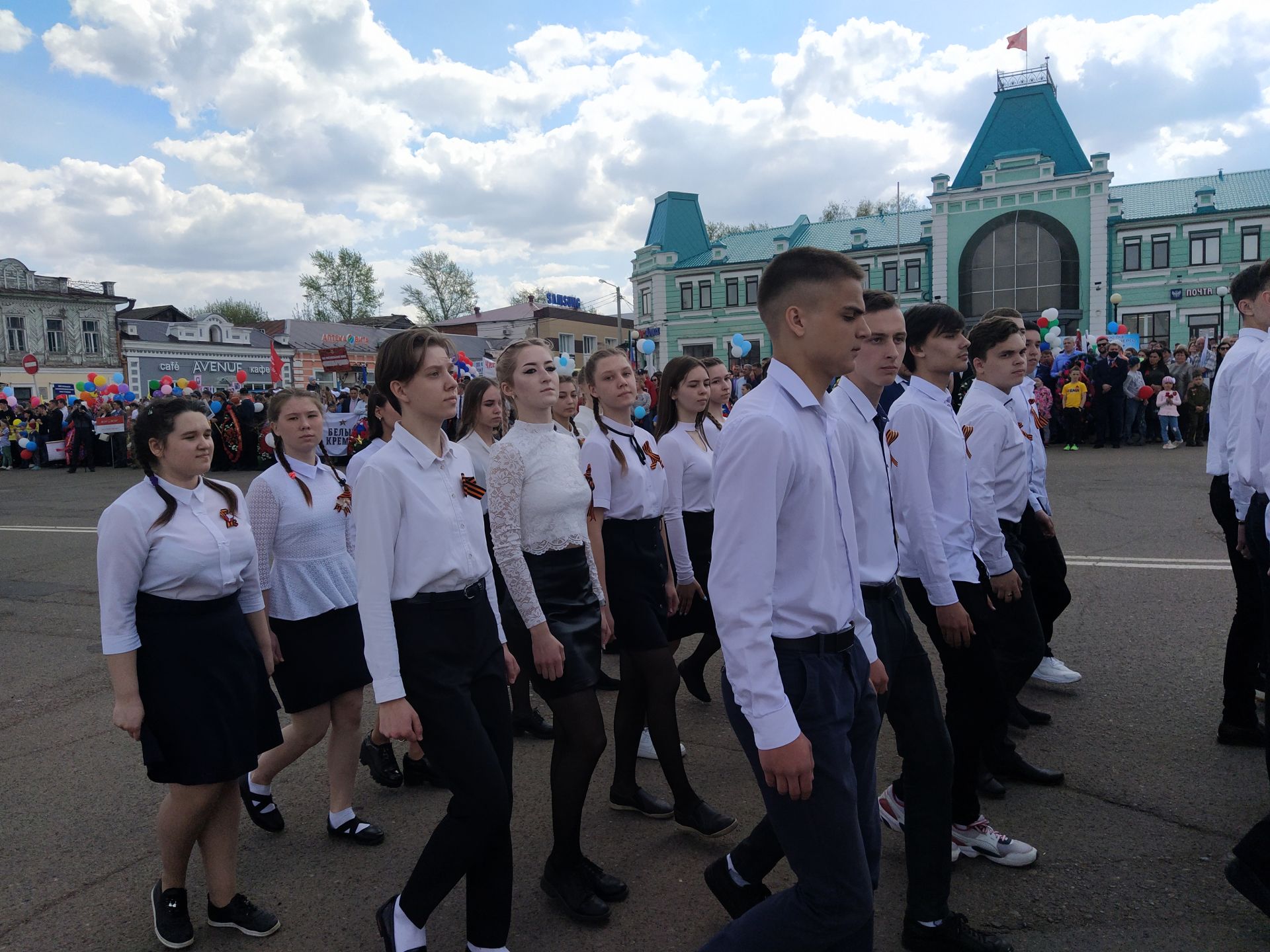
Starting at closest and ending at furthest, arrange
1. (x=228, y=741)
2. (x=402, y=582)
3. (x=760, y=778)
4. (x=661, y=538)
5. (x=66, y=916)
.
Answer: (x=760, y=778), (x=402, y=582), (x=228, y=741), (x=66, y=916), (x=661, y=538)

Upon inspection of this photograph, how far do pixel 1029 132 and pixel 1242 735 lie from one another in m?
41.4

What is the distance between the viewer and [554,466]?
11.3ft

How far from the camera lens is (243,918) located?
3107 mm

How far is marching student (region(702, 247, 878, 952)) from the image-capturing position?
2037 mm

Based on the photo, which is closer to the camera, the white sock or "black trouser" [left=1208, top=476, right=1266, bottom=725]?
the white sock

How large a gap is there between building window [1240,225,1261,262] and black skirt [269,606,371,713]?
4227 centimetres

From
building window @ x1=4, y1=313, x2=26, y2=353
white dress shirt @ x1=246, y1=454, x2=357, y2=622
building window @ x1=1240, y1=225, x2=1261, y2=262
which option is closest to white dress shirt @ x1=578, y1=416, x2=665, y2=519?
white dress shirt @ x1=246, y1=454, x2=357, y2=622

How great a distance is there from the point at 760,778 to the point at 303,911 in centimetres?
214

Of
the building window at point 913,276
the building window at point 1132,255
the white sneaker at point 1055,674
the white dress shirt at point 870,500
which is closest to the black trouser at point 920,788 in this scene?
the white dress shirt at point 870,500

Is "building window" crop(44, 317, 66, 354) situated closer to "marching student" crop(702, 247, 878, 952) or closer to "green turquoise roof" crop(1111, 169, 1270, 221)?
"green turquoise roof" crop(1111, 169, 1270, 221)

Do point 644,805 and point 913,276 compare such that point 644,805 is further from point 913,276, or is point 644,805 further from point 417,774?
point 913,276

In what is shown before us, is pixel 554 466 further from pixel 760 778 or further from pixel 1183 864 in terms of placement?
pixel 1183 864

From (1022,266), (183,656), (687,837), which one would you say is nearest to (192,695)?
Result: (183,656)

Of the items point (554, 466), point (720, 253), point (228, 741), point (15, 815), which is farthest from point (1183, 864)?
point (720, 253)
